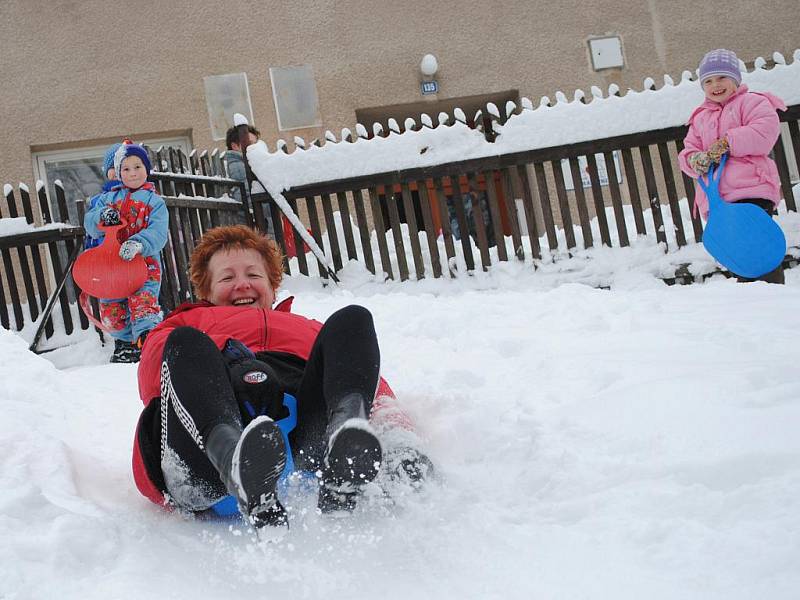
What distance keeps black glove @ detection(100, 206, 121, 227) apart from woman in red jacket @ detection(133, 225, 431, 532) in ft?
8.07

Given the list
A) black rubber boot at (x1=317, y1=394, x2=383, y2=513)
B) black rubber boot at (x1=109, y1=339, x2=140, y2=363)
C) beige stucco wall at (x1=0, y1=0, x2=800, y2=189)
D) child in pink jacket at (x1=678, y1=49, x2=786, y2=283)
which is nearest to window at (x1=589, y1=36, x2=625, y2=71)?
beige stucco wall at (x1=0, y1=0, x2=800, y2=189)

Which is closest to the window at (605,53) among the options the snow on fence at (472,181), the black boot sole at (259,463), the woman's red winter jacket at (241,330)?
the snow on fence at (472,181)

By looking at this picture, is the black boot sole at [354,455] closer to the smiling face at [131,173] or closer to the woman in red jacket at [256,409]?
the woman in red jacket at [256,409]

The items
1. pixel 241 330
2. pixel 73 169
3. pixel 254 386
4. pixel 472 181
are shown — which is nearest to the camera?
pixel 254 386

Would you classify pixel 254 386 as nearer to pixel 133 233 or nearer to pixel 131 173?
pixel 133 233

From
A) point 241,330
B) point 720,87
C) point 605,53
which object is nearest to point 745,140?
point 720,87

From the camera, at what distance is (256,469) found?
153 centimetres

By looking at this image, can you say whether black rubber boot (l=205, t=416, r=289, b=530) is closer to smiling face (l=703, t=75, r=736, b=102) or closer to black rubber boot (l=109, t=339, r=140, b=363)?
black rubber boot (l=109, t=339, r=140, b=363)

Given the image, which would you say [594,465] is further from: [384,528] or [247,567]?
[247,567]

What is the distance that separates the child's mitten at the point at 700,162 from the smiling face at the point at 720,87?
391 mm

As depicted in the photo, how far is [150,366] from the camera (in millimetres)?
2078

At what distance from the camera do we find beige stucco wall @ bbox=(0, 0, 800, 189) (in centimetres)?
843

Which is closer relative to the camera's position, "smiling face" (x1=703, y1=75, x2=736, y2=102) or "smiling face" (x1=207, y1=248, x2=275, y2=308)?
"smiling face" (x1=207, y1=248, x2=275, y2=308)

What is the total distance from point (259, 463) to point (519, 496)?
66cm
